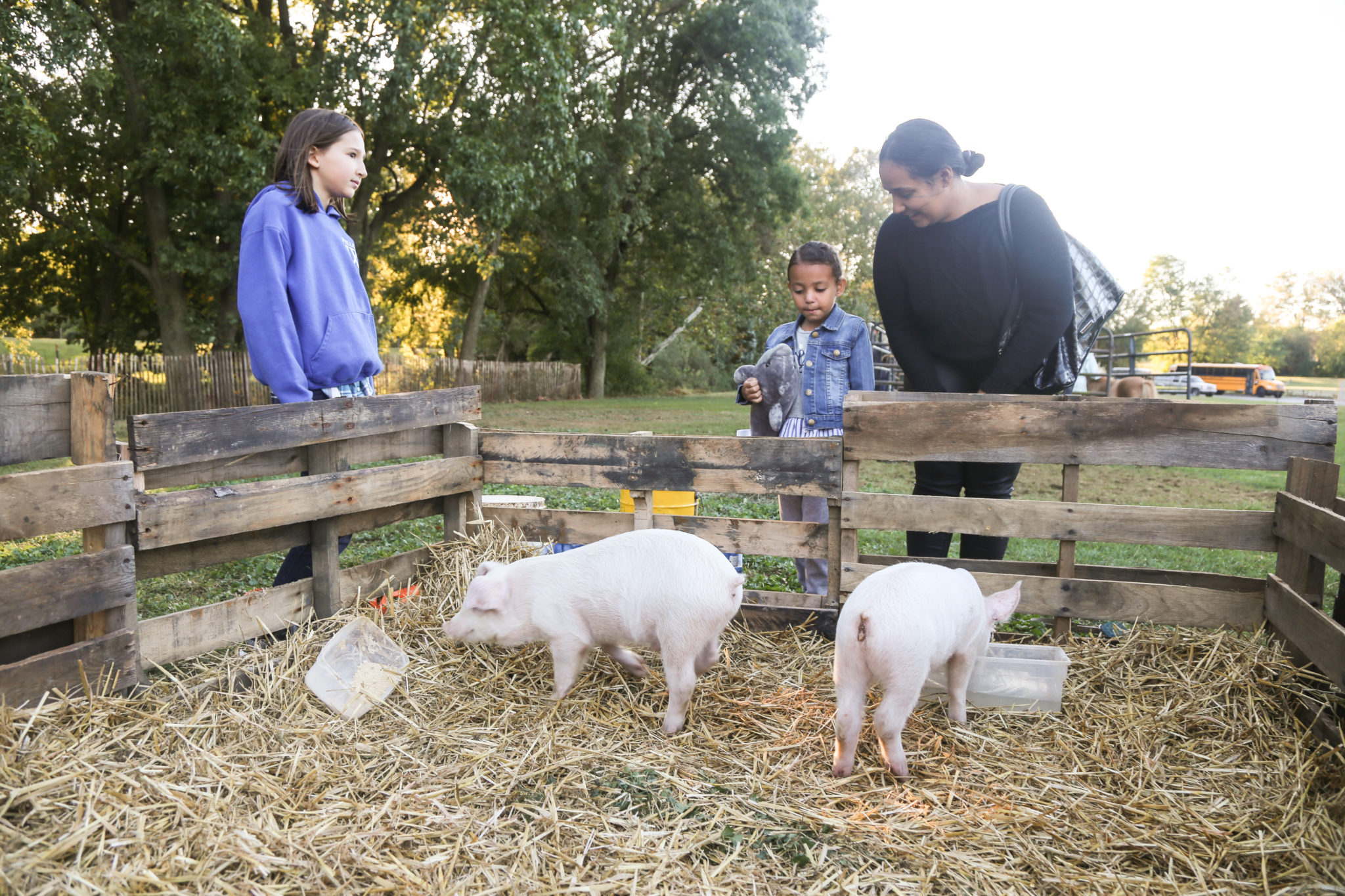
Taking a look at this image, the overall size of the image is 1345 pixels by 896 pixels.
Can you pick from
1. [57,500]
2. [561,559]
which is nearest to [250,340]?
[57,500]

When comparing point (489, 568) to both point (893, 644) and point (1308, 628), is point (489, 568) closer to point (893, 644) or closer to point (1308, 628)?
point (893, 644)

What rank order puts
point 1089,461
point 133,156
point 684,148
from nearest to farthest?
point 1089,461, point 133,156, point 684,148

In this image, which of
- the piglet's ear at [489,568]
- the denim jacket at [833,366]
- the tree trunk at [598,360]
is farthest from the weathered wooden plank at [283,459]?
the tree trunk at [598,360]

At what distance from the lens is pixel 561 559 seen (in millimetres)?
3176

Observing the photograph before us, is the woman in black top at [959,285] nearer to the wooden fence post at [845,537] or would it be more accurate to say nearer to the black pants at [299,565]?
the wooden fence post at [845,537]

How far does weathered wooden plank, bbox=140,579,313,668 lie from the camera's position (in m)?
3.04

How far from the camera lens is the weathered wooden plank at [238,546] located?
3.06m

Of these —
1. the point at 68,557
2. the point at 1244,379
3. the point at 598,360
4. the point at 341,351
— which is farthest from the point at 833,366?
the point at 1244,379

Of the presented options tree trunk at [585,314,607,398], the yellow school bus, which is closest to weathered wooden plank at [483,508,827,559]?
tree trunk at [585,314,607,398]

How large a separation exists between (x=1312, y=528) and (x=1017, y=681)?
1.20m

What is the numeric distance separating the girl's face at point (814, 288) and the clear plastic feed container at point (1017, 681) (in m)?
1.95

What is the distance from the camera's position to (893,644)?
2.55 meters

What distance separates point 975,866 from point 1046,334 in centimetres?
217

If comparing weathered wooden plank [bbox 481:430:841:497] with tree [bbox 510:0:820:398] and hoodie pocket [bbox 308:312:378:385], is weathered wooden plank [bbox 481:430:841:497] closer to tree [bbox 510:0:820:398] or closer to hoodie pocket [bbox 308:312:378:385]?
hoodie pocket [bbox 308:312:378:385]
